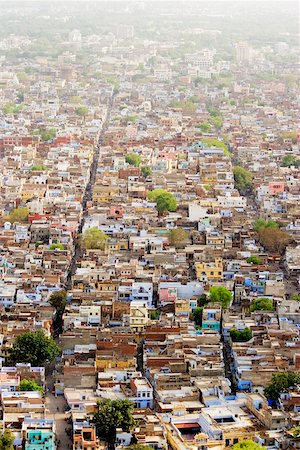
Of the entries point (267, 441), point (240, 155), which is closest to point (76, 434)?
point (267, 441)

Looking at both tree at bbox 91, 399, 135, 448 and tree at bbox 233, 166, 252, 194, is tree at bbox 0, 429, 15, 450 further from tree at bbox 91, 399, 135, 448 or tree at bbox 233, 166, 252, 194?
tree at bbox 233, 166, 252, 194

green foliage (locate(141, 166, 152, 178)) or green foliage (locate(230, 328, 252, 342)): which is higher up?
green foliage (locate(141, 166, 152, 178))

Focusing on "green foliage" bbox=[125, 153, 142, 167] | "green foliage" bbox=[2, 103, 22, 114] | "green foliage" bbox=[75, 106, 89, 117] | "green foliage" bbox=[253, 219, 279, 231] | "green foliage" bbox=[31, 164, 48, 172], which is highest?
"green foliage" bbox=[125, 153, 142, 167]

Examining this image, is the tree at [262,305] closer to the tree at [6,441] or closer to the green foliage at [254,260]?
the green foliage at [254,260]

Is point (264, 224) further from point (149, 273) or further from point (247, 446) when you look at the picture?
point (247, 446)

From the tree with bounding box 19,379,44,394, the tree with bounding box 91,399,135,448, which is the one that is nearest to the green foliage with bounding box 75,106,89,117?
the tree with bounding box 19,379,44,394

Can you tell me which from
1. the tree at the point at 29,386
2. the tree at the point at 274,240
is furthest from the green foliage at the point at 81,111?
the tree at the point at 29,386

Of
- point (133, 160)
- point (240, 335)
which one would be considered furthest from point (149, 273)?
point (133, 160)
